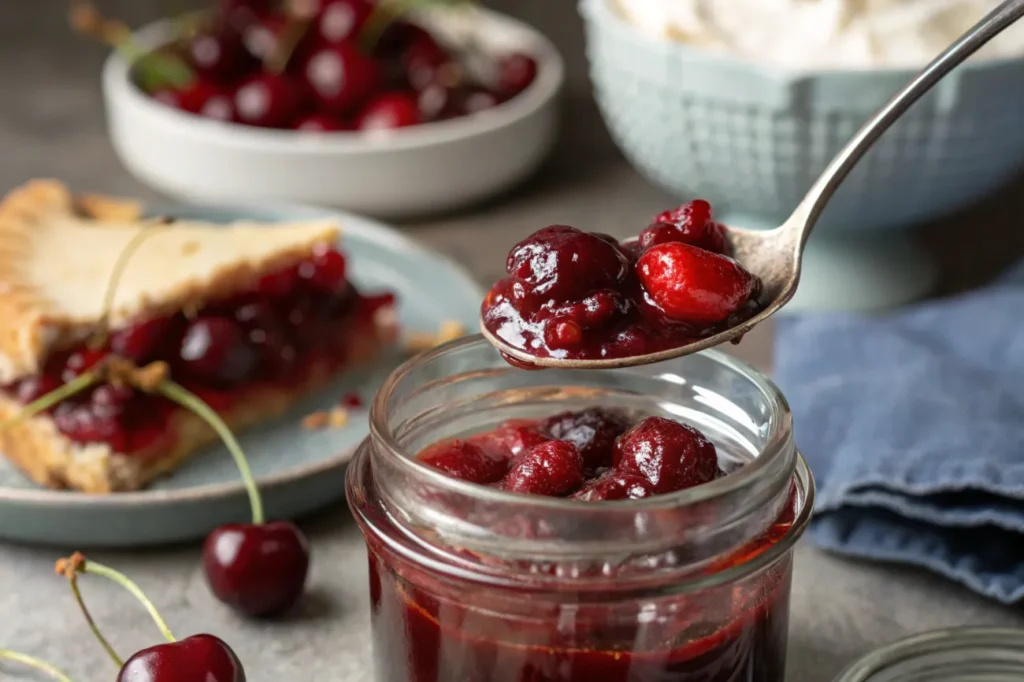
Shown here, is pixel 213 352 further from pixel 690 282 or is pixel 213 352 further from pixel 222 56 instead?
pixel 222 56

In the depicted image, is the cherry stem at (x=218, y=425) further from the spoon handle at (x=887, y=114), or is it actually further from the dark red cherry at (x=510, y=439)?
the spoon handle at (x=887, y=114)

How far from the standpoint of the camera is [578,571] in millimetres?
1176

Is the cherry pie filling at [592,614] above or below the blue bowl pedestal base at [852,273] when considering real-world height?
above

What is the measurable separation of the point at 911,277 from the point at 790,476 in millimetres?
1323

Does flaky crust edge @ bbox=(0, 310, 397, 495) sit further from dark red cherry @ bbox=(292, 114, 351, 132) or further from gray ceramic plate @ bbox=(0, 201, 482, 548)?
dark red cherry @ bbox=(292, 114, 351, 132)

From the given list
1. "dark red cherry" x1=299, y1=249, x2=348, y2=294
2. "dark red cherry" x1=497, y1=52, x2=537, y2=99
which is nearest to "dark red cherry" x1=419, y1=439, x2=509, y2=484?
"dark red cherry" x1=299, y1=249, x2=348, y2=294

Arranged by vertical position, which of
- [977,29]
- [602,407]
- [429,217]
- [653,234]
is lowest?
[429,217]

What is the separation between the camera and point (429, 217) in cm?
297

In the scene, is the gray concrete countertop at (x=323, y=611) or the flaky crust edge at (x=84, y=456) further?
the flaky crust edge at (x=84, y=456)

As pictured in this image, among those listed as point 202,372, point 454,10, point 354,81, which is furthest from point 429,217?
point 202,372

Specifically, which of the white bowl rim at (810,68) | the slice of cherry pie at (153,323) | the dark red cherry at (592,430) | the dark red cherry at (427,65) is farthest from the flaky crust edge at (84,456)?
the dark red cherry at (427,65)

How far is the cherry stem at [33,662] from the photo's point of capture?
149cm

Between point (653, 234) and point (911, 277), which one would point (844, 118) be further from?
point (653, 234)

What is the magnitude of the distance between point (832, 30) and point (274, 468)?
114 centimetres
